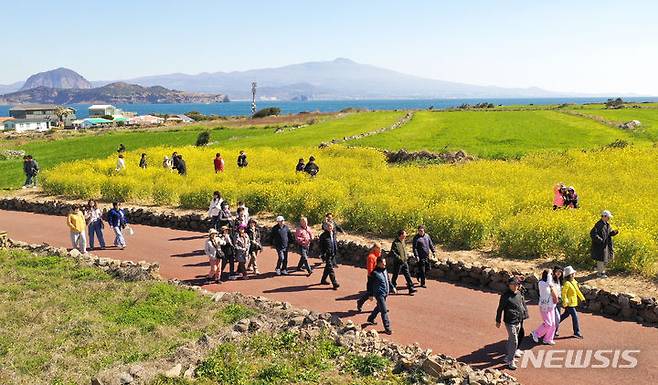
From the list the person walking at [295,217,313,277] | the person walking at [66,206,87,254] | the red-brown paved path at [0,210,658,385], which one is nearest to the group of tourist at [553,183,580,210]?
the red-brown paved path at [0,210,658,385]

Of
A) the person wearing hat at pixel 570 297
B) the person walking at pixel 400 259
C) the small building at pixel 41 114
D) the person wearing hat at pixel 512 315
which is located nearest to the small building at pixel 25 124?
the small building at pixel 41 114

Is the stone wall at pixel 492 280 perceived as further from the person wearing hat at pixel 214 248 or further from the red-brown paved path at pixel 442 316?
the person wearing hat at pixel 214 248

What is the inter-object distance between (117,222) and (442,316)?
12.4 m

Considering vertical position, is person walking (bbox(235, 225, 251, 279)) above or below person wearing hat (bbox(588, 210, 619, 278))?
below

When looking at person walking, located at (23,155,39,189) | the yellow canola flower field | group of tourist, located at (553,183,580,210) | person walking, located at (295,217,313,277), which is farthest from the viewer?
person walking, located at (23,155,39,189)

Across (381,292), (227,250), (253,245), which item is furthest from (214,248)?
(381,292)

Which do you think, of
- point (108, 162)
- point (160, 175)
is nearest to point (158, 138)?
point (108, 162)

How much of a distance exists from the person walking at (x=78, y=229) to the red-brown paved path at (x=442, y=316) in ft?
2.41

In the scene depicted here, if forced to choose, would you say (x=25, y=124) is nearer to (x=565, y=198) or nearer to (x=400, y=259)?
(x=565, y=198)

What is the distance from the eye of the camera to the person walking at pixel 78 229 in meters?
19.1

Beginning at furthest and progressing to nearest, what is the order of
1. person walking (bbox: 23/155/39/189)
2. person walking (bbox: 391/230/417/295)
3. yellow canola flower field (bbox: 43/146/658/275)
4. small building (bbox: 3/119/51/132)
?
small building (bbox: 3/119/51/132) → person walking (bbox: 23/155/39/189) → yellow canola flower field (bbox: 43/146/658/275) → person walking (bbox: 391/230/417/295)

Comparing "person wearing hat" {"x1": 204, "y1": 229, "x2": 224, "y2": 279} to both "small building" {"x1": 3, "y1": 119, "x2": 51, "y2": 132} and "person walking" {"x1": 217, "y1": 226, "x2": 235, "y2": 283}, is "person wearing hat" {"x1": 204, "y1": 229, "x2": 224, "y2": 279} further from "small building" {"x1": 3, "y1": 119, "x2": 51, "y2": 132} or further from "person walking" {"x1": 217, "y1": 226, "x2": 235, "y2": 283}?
"small building" {"x1": 3, "y1": 119, "x2": 51, "y2": 132}

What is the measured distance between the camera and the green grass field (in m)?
47.0

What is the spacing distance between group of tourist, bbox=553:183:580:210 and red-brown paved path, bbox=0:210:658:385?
7.28m
